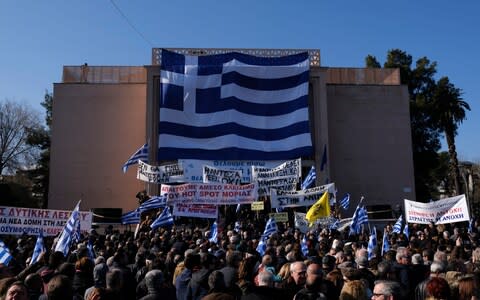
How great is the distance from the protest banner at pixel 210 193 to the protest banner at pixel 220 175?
2456 millimetres

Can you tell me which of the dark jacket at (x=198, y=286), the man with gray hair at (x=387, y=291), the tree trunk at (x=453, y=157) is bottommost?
the dark jacket at (x=198, y=286)

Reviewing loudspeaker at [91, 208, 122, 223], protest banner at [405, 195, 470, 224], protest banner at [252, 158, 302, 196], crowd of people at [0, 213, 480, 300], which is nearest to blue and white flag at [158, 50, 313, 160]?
loudspeaker at [91, 208, 122, 223]

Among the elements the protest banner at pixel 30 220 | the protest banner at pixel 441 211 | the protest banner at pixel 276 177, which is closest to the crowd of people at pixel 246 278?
the protest banner at pixel 30 220

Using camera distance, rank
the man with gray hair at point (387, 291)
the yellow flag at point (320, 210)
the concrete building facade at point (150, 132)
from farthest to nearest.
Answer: the concrete building facade at point (150, 132) < the yellow flag at point (320, 210) < the man with gray hair at point (387, 291)

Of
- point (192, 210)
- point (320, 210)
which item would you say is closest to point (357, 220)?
point (320, 210)

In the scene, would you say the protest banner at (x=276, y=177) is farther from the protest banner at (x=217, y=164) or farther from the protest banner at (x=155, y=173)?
the protest banner at (x=217, y=164)

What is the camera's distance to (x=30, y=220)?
12.3 metres

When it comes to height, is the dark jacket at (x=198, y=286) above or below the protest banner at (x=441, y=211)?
below

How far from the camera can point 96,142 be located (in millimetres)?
27797

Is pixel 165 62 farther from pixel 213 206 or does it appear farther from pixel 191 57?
pixel 213 206

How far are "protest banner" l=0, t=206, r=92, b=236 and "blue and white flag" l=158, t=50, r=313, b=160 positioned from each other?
42.1 feet

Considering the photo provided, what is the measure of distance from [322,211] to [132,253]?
6356mm

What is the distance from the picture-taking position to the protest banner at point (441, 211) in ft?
45.0

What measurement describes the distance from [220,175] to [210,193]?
309 cm
